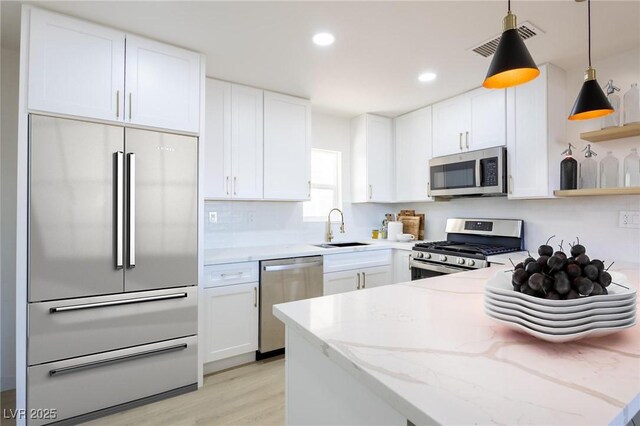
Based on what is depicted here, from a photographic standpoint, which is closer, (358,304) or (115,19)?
(358,304)

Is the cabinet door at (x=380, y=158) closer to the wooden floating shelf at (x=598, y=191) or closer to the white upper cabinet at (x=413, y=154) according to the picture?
the white upper cabinet at (x=413, y=154)

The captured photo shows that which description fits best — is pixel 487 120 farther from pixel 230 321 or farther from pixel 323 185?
pixel 230 321

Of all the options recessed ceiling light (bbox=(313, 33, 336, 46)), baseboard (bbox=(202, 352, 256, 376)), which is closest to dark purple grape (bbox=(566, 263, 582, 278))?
recessed ceiling light (bbox=(313, 33, 336, 46))

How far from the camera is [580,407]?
21.5 inches

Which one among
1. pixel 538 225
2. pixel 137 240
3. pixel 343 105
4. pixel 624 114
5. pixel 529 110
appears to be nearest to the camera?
pixel 137 240

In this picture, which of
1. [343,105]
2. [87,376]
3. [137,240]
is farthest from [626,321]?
[343,105]

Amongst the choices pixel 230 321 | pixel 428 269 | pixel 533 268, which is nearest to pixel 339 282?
pixel 428 269

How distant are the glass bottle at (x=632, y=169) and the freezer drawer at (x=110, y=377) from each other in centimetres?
329

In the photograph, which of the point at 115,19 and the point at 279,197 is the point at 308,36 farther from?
the point at 279,197

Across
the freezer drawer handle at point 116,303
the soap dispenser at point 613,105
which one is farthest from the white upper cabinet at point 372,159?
the freezer drawer handle at point 116,303

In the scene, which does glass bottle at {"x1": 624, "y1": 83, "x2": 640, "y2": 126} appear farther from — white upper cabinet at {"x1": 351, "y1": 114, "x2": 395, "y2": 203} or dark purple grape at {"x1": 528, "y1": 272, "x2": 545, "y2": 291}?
dark purple grape at {"x1": 528, "y1": 272, "x2": 545, "y2": 291}

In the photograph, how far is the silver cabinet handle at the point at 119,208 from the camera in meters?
1.95

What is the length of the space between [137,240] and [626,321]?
90.2 inches

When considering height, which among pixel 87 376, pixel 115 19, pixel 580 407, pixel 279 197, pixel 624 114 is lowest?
pixel 87 376
